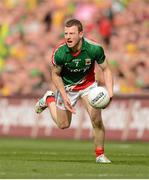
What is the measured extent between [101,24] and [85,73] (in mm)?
13939

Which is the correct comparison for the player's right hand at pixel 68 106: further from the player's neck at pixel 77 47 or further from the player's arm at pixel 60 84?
the player's neck at pixel 77 47

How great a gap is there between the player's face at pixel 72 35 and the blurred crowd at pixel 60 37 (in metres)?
12.9

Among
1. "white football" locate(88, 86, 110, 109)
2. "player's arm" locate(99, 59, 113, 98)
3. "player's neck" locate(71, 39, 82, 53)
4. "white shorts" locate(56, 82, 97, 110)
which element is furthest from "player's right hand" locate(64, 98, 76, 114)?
"player's neck" locate(71, 39, 82, 53)

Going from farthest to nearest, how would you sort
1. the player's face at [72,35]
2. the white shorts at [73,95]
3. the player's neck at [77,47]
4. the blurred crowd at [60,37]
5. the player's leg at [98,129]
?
the blurred crowd at [60,37] → the white shorts at [73,95] → the player's leg at [98,129] → the player's neck at [77,47] → the player's face at [72,35]

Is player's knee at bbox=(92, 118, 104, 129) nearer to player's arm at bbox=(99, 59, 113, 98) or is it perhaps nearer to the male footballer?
the male footballer

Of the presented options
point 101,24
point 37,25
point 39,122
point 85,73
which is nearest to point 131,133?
point 39,122

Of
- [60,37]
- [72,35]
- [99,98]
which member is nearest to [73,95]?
[99,98]

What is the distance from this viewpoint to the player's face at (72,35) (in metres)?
11.9

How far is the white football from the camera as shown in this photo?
11984mm

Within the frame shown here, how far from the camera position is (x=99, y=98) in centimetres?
1202

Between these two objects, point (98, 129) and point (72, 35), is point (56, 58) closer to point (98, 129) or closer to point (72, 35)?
point (72, 35)

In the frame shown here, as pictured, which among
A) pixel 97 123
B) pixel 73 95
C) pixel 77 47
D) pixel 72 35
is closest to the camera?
pixel 72 35

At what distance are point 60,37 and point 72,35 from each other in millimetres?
15299

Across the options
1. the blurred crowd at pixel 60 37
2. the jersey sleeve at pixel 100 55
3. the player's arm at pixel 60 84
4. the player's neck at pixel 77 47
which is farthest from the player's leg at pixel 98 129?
the blurred crowd at pixel 60 37
